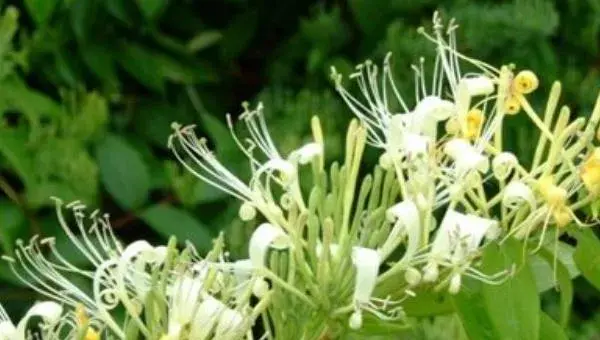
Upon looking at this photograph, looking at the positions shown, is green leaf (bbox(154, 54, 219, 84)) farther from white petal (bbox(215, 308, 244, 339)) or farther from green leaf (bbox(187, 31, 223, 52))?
white petal (bbox(215, 308, 244, 339))

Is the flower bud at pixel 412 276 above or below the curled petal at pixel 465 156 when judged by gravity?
below

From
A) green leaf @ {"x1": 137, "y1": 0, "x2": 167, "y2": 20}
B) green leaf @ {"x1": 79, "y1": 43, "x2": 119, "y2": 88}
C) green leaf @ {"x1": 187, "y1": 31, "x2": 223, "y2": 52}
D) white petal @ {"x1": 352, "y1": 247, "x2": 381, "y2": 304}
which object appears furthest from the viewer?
green leaf @ {"x1": 187, "y1": 31, "x2": 223, "y2": 52}

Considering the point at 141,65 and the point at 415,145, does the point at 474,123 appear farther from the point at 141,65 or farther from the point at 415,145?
the point at 141,65

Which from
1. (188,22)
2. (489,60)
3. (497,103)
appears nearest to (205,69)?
(188,22)

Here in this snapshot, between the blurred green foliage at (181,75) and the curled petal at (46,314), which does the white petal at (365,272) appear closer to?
the curled petal at (46,314)

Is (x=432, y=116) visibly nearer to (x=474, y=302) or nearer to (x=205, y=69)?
(x=474, y=302)

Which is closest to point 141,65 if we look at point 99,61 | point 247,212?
point 99,61

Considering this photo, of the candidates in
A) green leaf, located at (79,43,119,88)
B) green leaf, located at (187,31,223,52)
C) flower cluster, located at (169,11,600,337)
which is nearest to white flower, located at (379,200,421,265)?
flower cluster, located at (169,11,600,337)

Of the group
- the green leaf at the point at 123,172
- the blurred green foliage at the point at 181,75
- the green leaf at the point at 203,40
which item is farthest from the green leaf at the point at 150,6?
the green leaf at the point at 203,40
